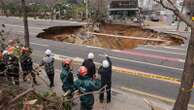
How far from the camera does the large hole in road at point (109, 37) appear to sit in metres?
25.8

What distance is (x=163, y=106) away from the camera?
10469 mm

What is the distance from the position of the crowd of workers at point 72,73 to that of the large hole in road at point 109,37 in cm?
1434

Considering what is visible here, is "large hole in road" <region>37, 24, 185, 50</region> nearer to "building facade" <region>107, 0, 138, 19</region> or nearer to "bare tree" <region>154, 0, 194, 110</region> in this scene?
"bare tree" <region>154, 0, 194, 110</region>

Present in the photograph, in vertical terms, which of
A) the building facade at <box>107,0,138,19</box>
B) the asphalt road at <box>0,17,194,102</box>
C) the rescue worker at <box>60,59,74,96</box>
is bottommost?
the asphalt road at <box>0,17,194,102</box>

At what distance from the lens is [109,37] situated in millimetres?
28562

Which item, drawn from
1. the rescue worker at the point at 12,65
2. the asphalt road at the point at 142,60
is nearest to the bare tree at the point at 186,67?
the asphalt road at the point at 142,60

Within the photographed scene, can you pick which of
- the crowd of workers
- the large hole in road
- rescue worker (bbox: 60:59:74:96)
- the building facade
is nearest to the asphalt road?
the crowd of workers

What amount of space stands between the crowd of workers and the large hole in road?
1434cm

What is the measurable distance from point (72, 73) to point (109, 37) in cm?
1944

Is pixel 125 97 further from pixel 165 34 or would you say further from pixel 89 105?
pixel 165 34

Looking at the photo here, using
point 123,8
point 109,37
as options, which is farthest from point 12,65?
point 123,8

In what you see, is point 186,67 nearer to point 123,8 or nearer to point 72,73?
point 72,73

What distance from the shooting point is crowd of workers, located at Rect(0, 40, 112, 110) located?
7.91 meters

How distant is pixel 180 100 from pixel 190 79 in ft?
2.50
